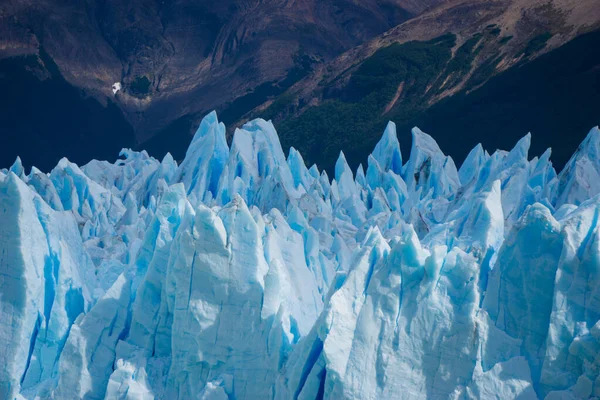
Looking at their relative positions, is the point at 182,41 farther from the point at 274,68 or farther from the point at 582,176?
the point at 582,176

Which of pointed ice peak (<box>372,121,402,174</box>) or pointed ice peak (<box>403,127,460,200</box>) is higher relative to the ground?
pointed ice peak (<box>372,121,402,174</box>)

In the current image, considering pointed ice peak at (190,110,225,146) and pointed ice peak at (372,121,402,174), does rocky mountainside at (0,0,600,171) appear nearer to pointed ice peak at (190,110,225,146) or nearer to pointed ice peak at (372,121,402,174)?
pointed ice peak at (372,121,402,174)

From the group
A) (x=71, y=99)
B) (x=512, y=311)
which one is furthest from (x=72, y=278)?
(x=71, y=99)

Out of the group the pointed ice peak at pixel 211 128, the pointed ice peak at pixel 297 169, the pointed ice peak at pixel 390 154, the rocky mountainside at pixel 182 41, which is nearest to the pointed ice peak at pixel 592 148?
the pointed ice peak at pixel 390 154

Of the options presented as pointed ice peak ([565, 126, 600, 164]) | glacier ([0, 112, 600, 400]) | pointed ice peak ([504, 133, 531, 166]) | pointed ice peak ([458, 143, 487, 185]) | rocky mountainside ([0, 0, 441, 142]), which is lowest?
glacier ([0, 112, 600, 400])

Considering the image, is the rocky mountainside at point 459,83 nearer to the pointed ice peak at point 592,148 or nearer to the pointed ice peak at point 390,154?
the pointed ice peak at point 390,154

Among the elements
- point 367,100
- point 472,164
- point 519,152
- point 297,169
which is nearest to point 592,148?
point 519,152

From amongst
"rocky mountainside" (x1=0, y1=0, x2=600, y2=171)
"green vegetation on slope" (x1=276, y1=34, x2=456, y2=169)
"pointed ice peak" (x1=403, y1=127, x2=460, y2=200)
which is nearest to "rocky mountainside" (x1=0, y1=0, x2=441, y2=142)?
"rocky mountainside" (x1=0, y1=0, x2=600, y2=171)

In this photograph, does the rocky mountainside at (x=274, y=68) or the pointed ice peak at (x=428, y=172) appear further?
the rocky mountainside at (x=274, y=68)
